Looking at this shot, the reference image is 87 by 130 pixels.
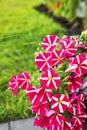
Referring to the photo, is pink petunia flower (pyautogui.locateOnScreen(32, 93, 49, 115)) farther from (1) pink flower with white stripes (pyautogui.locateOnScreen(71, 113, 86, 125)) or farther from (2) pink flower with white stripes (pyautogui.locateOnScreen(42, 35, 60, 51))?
(2) pink flower with white stripes (pyautogui.locateOnScreen(42, 35, 60, 51))

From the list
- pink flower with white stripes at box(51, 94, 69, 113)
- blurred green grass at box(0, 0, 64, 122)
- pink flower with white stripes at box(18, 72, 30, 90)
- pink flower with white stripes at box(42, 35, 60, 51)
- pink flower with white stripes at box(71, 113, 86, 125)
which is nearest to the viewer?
pink flower with white stripes at box(51, 94, 69, 113)

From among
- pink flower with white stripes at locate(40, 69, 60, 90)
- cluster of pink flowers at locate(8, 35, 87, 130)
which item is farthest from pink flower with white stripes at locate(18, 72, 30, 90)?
pink flower with white stripes at locate(40, 69, 60, 90)

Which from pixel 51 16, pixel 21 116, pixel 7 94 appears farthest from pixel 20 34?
pixel 21 116

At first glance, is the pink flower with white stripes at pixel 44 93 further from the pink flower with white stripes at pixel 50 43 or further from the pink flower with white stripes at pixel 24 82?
the pink flower with white stripes at pixel 50 43

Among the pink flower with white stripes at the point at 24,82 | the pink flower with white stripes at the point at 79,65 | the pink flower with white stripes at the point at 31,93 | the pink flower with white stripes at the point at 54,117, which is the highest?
the pink flower with white stripes at the point at 79,65

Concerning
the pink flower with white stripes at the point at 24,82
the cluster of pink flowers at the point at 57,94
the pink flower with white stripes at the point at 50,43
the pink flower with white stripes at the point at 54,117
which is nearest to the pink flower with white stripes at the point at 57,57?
the cluster of pink flowers at the point at 57,94

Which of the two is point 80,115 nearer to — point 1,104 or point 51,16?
point 1,104

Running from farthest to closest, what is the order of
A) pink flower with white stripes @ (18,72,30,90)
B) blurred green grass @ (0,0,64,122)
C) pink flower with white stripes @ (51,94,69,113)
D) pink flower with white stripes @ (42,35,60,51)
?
blurred green grass @ (0,0,64,122) → pink flower with white stripes @ (42,35,60,51) → pink flower with white stripes @ (18,72,30,90) → pink flower with white stripes @ (51,94,69,113)
